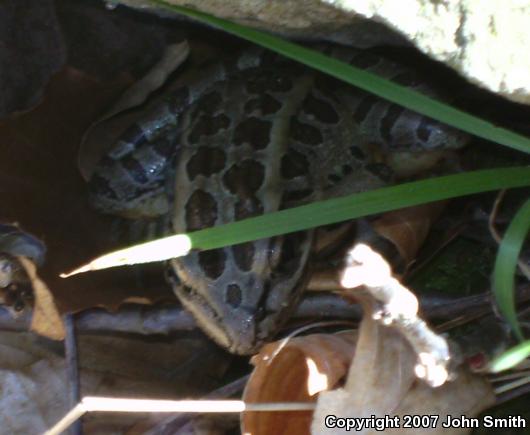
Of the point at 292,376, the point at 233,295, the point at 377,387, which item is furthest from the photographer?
the point at 233,295

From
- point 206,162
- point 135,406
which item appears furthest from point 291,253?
point 135,406

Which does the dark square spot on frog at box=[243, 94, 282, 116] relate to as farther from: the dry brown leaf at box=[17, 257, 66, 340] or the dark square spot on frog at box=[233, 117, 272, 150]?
the dry brown leaf at box=[17, 257, 66, 340]

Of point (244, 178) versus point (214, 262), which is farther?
point (244, 178)

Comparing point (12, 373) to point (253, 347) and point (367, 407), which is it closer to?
→ point (253, 347)

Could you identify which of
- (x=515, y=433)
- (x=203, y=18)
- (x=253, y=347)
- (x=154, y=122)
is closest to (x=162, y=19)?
(x=154, y=122)

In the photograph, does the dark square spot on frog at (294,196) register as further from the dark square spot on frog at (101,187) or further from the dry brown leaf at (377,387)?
the dry brown leaf at (377,387)

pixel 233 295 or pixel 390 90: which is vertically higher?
pixel 390 90

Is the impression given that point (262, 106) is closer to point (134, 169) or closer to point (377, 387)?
point (134, 169)
